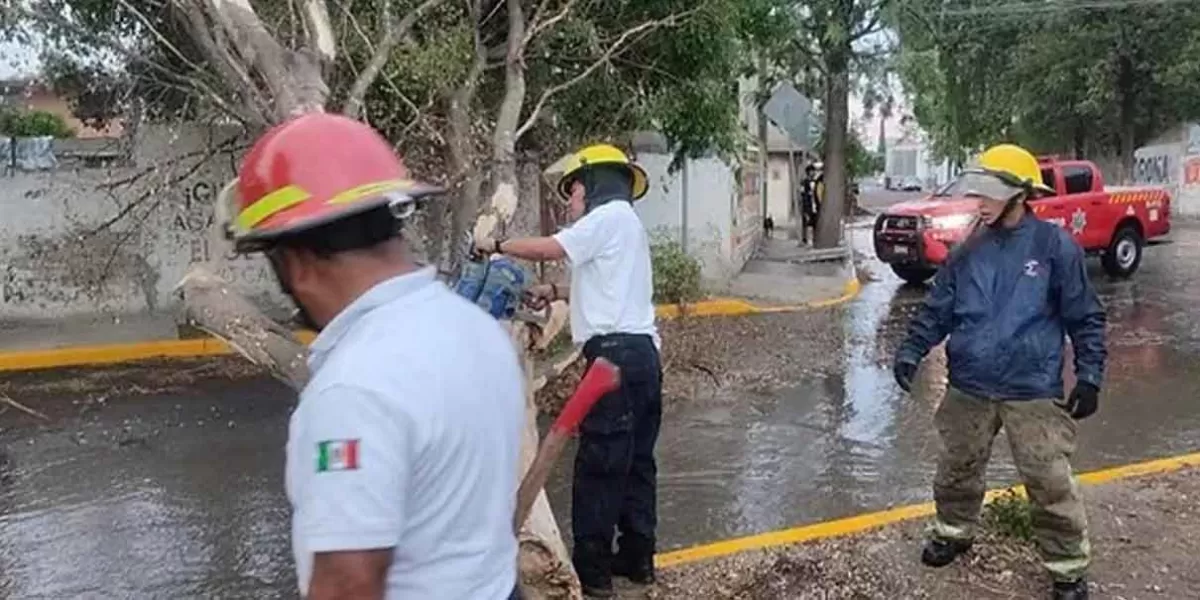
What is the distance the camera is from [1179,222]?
30953mm

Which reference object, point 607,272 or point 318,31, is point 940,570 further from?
point 318,31

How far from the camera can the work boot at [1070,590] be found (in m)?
4.57

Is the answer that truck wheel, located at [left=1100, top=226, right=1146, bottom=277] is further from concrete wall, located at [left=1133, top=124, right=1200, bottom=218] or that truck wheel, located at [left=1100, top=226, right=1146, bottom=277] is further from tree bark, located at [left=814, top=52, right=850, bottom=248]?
concrete wall, located at [left=1133, top=124, right=1200, bottom=218]

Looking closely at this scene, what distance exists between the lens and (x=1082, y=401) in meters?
4.54

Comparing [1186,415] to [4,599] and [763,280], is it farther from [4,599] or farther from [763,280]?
[763,280]

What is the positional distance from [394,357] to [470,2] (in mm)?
7493

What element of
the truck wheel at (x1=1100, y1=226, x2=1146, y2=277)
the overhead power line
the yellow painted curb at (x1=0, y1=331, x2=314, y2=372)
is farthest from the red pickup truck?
the overhead power line

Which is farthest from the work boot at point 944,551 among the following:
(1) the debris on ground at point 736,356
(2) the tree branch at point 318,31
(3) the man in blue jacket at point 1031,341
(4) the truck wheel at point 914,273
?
(4) the truck wheel at point 914,273

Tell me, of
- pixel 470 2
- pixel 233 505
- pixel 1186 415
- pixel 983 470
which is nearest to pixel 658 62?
pixel 470 2

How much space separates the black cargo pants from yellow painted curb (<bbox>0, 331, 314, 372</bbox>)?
252 inches

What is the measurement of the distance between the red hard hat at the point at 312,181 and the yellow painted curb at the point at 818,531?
3588 millimetres

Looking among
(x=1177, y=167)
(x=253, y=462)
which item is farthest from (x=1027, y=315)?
(x=1177, y=167)

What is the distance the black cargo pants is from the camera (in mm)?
4535

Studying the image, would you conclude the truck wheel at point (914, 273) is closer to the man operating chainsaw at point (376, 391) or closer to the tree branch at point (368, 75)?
the tree branch at point (368, 75)
